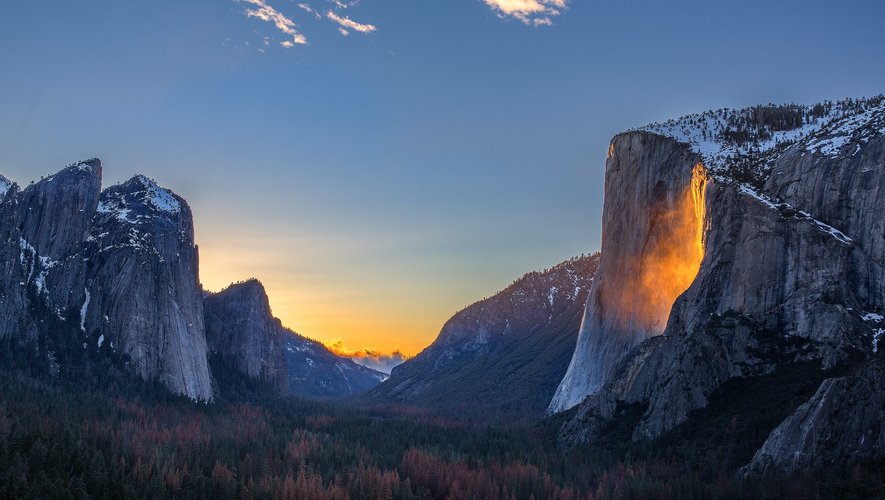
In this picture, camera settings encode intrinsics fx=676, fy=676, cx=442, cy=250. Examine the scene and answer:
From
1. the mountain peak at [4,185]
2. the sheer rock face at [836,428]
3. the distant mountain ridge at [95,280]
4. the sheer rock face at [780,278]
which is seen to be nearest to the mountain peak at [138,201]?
the distant mountain ridge at [95,280]

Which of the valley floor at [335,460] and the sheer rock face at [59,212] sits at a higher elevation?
the sheer rock face at [59,212]

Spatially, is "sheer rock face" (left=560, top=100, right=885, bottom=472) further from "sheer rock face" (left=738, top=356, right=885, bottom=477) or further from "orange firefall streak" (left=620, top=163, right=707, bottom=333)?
"orange firefall streak" (left=620, top=163, right=707, bottom=333)

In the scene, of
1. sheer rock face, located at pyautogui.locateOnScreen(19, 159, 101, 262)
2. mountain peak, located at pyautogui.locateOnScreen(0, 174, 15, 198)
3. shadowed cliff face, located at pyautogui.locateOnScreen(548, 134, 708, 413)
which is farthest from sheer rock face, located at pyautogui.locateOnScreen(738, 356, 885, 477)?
mountain peak, located at pyautogui.locateOnScreen(0, 174, 15, 198)

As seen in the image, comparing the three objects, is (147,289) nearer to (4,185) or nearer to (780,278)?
(4,185)

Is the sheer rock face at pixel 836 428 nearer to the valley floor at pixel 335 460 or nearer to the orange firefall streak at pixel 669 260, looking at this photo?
the valley floor at pixel 335 460

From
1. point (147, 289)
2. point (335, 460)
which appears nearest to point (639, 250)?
point (335, 460)

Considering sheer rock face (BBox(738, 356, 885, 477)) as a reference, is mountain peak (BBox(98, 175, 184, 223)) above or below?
above
